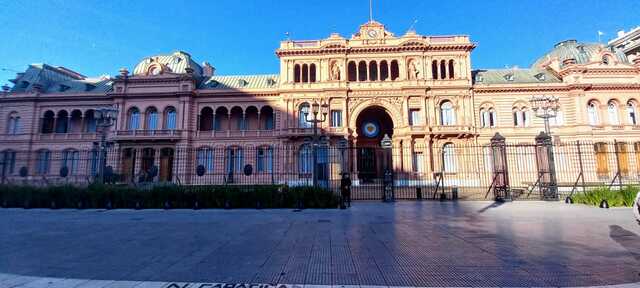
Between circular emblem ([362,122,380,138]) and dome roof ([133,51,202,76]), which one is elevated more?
dome roof ([133,51,202,76])

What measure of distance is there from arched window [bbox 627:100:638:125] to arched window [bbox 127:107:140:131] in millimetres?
53427

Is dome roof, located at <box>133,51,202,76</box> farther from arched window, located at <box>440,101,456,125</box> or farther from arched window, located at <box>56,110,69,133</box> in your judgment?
arched window, located at <box>440,101,456,125</box>

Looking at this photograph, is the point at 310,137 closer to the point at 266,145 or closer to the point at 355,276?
the point at 266,145

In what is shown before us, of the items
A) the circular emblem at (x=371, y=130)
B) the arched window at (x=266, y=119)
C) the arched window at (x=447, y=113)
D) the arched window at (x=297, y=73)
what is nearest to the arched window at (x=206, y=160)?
the arched window at (x=266, y=119)

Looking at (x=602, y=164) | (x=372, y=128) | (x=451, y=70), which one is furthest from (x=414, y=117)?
(x=602, y=164)

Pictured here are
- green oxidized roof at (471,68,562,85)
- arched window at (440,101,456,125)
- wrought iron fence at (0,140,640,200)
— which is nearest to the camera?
wrought iron fence at (0,140,640,200)

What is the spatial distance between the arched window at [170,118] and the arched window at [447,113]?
29.8 meters

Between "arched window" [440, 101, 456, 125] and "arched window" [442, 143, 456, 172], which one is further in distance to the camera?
"arched window" [440, 101, 456, 125]

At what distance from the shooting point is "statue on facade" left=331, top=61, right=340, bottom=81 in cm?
3077

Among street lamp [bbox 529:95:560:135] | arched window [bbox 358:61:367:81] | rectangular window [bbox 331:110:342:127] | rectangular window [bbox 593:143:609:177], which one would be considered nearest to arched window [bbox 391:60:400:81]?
arched window [bbox 358:61:367:81]

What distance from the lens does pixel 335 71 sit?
102 ft

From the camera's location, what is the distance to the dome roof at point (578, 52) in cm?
3017

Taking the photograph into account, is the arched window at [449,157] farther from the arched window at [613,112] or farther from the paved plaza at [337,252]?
the paved plaza at [337,252]

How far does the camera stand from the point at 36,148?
31.4m
